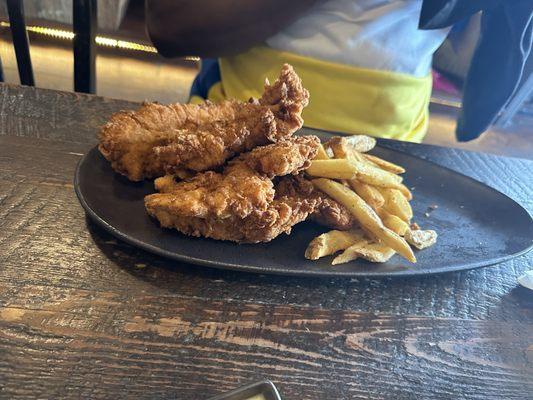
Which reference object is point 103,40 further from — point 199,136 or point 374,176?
point 374,176

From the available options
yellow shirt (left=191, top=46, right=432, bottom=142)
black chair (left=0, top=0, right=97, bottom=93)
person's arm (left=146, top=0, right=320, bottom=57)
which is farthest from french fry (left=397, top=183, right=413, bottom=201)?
black chair (left=0, top=0, right=97, bottom=93)

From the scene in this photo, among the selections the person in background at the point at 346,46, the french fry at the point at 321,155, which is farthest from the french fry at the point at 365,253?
the person in background at the point at 346,46

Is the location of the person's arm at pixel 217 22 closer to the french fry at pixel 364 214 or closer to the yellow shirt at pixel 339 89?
the yellow shirt at pixel 339 89

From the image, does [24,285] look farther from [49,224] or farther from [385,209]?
[385,209]

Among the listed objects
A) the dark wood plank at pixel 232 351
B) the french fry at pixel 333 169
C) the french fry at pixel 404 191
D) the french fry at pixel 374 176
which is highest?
the french fry at pixel 333 169

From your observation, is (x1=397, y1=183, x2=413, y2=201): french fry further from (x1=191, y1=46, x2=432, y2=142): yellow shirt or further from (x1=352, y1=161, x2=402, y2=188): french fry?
(x1=191, y1=46, x2=432, y2=142): yellow shirt

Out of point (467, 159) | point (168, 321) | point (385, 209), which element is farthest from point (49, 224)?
point (467, 159)

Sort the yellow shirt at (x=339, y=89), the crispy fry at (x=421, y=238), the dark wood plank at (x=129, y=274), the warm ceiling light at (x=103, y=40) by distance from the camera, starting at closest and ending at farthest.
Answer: the dark wood plank at (x=129, y=274) < the crispy fry at (x=421, y=238) < the yellow shirt at (x=339, y=89) < the warm ceiling light at (x=103, y=40)

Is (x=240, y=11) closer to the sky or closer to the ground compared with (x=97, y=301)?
closer to the sky
